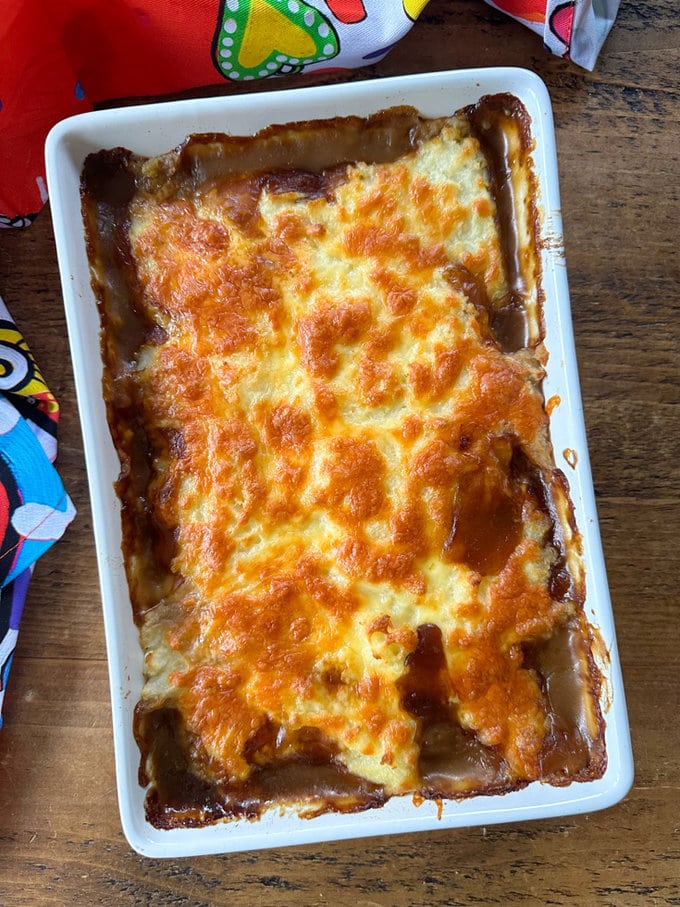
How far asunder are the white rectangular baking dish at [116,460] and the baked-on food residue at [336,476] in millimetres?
30

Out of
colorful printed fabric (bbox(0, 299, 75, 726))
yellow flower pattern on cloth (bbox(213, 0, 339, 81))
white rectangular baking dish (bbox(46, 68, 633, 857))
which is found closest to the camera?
white rectangular baking dish (bbox(46, 68, 633, 857))

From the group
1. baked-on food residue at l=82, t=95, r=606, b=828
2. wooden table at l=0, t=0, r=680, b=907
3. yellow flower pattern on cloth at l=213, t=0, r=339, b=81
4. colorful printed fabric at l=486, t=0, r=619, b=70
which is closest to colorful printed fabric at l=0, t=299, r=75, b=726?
wooden table at l=0, t=0, r=680, b=907

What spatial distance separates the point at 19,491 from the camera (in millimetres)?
1659

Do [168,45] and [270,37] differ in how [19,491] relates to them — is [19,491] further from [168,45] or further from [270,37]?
[270,37]

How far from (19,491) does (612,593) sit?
1.37 m

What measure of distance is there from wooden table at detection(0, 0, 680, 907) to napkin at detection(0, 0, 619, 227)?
7 centimetres

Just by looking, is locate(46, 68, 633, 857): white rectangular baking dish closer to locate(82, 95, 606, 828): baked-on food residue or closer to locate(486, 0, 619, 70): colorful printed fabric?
locate(82, 95, 606, 828): baked-on food residue

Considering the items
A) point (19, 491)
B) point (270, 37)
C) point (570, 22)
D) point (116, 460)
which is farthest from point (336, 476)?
point (570, 22)

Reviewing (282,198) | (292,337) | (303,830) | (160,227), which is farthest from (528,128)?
(303,830)

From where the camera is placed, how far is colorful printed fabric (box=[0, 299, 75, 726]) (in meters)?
1.65

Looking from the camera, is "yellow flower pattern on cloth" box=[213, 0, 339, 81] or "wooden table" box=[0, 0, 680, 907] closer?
"yellow flower pattern on cloth" box=[213, 0, 339, 81]

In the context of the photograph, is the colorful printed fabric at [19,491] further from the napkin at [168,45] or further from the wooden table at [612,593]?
the napkin at [168,45]

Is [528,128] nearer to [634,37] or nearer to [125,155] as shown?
[634,37]

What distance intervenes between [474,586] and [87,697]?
0.92m
